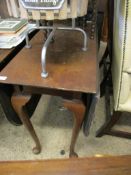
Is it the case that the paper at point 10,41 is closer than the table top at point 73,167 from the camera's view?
No

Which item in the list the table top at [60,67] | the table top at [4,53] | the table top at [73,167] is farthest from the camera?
the table top at [4,53]

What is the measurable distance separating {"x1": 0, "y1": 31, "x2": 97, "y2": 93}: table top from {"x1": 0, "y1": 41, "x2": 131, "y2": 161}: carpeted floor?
60 cm

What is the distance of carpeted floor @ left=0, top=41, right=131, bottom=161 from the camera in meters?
1.22

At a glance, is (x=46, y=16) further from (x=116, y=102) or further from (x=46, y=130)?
(x=46, y=130)

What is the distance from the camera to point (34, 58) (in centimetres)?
95

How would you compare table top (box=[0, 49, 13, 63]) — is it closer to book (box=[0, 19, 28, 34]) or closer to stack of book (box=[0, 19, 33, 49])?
stack of book (box=[0, 19, 33, 49])

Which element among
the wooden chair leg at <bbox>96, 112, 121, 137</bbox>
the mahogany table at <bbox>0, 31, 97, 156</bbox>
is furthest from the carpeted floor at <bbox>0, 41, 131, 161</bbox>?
the mahogany table at <bbox>0, 31, 97, 156</bbox>

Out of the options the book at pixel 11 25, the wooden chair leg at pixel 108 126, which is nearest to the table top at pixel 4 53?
the book at pixel 11 25

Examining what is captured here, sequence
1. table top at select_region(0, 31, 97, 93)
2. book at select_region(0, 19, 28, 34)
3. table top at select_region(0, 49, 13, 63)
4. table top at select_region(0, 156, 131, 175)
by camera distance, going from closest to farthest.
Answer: table top at select_region(0, 156, 131, 175)
table top at select_region(0, 31, 97, 93)
table top at select_region(0, 49, 13, 63)
book at select_region(0, 19, 28, 34)

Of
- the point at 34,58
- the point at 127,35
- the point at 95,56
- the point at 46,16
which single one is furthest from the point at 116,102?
the point at 46,16

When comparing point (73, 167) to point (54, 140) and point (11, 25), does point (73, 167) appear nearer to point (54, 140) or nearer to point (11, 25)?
point (54, 140)

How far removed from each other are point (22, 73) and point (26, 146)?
0.61 m

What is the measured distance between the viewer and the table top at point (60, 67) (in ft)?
2.61

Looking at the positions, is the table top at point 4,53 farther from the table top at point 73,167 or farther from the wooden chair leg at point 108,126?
the wooden chair leg at point 108,126
